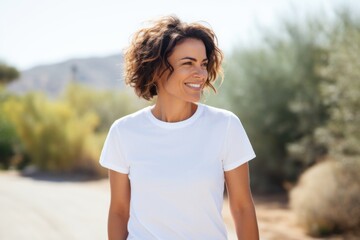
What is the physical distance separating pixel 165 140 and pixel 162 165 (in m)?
0.12

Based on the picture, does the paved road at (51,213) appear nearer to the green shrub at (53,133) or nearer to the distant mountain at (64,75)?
the green shrub at (53,133)

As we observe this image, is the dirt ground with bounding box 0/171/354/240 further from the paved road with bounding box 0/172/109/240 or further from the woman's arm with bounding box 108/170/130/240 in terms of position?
the woman's arm with bounding box 108/170/130/240

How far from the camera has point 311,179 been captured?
9.83 m


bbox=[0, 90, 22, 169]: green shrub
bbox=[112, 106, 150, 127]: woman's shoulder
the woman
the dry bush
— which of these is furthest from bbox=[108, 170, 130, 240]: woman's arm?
bbox=[0, 90, 22, 169]: green shrub

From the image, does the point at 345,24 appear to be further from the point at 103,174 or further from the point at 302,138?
the point at 103,174

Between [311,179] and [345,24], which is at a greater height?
[345,24]

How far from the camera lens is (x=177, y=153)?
251 centimetres

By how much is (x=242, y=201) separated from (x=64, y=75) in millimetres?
98675

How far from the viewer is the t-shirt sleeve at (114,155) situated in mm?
2629

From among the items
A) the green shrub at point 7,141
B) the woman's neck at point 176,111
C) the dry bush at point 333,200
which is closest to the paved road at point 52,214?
the dry bush at point 333,200

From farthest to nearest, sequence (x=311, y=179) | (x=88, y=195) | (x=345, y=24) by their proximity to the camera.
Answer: (x=88, y=195) < (x=345, y=24) < (x=311, y=179)

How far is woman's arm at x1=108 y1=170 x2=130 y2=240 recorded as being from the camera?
2668mm

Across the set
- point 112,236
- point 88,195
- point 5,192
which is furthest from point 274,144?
point 112,236

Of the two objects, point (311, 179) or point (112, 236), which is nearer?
point (112, 236)
